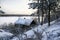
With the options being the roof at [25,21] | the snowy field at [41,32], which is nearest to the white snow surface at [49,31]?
the snowy field at [41,32]

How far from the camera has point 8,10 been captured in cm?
227

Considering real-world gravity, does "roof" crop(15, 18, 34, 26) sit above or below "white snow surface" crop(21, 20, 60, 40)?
above

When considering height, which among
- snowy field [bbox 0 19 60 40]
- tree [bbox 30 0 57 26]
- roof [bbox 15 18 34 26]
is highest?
tree [bbox 30 0 57 26]

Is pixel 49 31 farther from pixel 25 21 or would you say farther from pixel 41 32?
pixel 25 21

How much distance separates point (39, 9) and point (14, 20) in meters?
0.39

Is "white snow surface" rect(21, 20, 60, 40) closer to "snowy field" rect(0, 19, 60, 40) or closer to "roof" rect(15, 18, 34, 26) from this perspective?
"snowy field" rect(0, 19, 60, 40)

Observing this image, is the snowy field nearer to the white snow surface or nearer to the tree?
the white snow surface

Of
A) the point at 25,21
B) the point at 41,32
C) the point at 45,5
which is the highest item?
the point at 45,5

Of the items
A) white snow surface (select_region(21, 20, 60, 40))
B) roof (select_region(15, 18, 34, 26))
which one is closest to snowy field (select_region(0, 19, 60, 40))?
white snow surface (select_region(21, 20, 60, 40))

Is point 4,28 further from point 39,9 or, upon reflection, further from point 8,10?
point 39,9

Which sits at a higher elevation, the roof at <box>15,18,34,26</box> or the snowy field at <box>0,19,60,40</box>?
the roof at <box>15,18,34,26</box>

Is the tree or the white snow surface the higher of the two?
the tree

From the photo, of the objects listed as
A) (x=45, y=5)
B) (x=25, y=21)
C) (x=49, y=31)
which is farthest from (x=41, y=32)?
(x=45, y=5)

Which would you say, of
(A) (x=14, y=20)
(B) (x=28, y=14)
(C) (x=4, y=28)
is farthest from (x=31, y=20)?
(C) (x=4, y=28)
